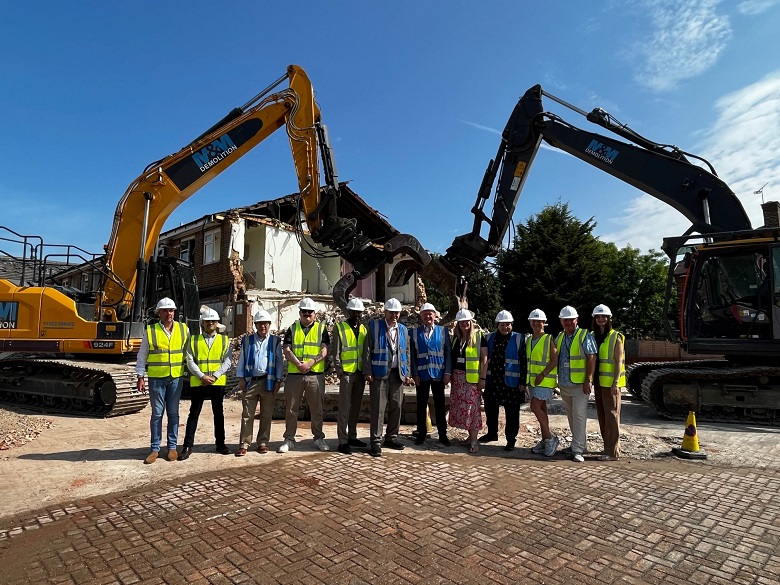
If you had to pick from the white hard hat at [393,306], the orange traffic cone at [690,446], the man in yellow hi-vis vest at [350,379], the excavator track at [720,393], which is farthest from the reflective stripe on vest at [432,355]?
the excavator track at [720,393]

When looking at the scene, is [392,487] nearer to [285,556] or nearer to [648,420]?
[285,556]

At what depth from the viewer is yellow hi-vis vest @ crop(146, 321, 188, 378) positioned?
610cm

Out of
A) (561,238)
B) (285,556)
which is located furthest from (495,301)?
(285,556)

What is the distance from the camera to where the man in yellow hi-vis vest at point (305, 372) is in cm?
Answer: 645

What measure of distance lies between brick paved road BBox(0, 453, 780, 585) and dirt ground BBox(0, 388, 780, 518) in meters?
0.56

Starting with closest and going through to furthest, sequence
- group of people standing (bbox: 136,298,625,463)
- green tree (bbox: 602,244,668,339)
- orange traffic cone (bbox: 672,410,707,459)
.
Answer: group of people standing (bbox: 136,298,625,463) → orange traffic cone (bbox: 672,410,707,459) → green tree (bbox: 602,244,668,339)

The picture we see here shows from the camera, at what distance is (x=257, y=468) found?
18.3ft

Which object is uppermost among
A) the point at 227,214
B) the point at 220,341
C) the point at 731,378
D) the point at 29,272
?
the point at 227,214

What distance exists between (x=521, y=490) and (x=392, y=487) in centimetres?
126

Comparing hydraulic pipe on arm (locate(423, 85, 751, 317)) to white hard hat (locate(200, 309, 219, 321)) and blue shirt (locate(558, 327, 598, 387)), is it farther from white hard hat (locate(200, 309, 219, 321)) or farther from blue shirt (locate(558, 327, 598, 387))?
white hard hat (locate(200, 309, 219, 321))

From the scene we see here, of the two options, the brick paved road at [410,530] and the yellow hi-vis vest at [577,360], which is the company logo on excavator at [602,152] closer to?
the yellow hi-vis vest at [577,360]

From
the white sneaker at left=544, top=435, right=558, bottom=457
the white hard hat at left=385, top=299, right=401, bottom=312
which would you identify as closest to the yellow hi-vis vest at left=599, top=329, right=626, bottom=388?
the white sneaker at left=544, top=435, right=558, bottom=457

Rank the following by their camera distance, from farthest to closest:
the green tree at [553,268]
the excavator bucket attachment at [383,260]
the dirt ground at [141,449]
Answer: the green tree at [553,268]
the excavator bucket attachment at [383,260]
the dirt ground at [141,449]

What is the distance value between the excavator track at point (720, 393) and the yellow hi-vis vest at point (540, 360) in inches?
157
